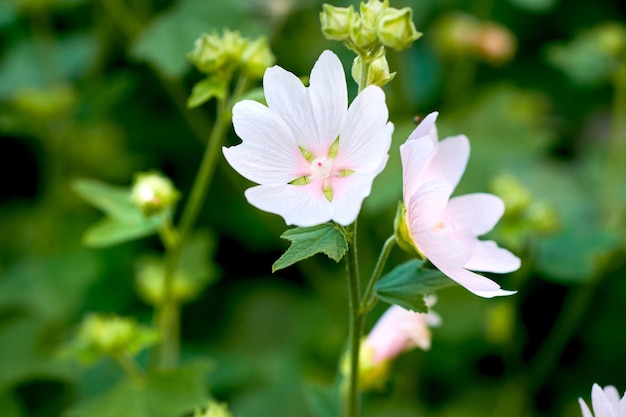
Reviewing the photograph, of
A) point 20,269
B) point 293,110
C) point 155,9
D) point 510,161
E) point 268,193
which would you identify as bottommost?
point 268,193

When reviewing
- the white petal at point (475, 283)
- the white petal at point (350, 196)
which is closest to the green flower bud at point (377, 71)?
the white petal at point (350, 196)

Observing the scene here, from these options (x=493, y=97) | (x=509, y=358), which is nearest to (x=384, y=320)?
(x=509, y=358)

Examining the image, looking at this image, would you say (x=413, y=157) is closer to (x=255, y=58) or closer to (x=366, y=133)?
(x=366, y=133)

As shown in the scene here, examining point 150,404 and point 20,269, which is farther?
point 20,269

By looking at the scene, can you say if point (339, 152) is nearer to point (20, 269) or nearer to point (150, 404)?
point (150, 404)

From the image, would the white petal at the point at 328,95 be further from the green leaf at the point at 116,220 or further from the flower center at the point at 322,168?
the green leaf at the point at 116,220

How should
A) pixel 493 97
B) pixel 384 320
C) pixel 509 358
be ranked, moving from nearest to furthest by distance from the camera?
pixel 384 320, pixel 509 358, pixel 493 97

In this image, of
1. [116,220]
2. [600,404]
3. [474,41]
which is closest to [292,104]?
[600,404]
